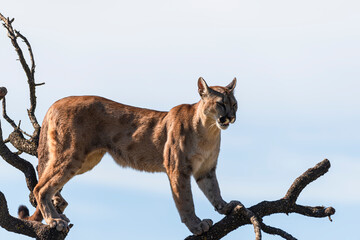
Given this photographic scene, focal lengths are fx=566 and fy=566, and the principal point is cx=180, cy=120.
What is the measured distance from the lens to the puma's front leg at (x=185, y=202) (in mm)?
6414

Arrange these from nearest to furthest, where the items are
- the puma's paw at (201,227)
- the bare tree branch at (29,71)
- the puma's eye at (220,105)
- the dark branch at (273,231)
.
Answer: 1. the dark branch at (273,231)
2. the puma's paw at (201,227)
3. the puma's eye at (220,105)
4. the bare tree branch at (29,71)

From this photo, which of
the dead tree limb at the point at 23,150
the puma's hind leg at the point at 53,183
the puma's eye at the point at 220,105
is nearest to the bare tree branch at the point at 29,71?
the dead tree limb at the point at 23,150

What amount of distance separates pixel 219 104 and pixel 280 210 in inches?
56.2

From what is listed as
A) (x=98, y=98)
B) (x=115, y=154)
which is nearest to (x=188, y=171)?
(x=115, y=154)

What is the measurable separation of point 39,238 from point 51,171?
2.68 ft

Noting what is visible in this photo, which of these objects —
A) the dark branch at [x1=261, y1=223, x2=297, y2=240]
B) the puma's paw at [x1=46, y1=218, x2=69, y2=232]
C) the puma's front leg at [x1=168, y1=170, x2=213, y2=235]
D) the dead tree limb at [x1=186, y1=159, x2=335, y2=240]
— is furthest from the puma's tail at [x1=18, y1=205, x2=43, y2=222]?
the dark branch at [x1=261, y1=223, x2=297, y2=240]

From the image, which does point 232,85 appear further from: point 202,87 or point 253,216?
point 253,216

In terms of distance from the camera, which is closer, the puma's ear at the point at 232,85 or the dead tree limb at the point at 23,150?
the dead tree limb at the point at 23,150

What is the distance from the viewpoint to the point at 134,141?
716 centimetres

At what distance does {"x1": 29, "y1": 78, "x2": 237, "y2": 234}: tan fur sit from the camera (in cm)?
680

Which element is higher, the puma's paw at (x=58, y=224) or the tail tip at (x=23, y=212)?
the tail tip at (x=23, y=212)

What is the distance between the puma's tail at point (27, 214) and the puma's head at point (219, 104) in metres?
2.48

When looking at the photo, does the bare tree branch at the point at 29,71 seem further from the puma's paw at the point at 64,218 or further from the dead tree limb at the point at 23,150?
the puma's paw at the point at 64,218

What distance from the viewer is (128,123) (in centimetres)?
724
